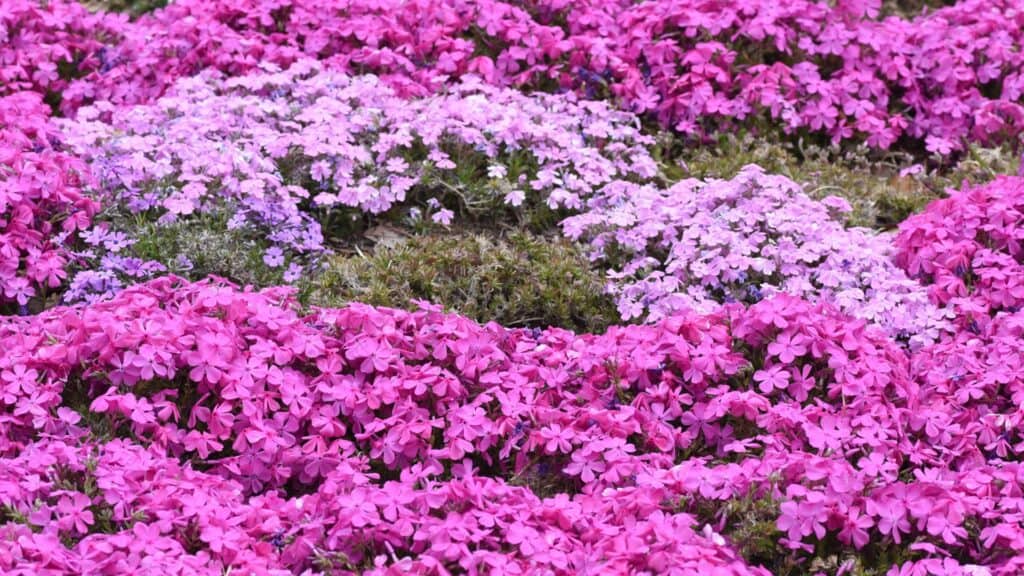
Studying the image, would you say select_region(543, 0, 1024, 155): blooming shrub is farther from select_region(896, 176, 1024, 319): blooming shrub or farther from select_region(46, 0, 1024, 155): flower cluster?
select_region(896, 176, 1024, 319): blooming shrub

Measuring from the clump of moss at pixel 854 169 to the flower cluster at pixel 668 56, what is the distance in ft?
0.42

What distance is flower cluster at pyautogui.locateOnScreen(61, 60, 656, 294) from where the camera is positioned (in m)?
5.48

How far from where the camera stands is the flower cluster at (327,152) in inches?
216

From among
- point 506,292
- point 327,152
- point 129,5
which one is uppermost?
point 327,152

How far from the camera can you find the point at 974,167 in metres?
6.42

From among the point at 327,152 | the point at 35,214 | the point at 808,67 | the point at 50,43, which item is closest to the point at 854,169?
the point at 808,67

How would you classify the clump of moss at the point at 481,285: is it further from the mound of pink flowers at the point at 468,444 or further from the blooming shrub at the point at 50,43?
the blooming shrub at the point at 50,43

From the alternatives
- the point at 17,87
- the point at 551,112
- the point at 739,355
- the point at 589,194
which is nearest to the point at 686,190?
the point at 589,194

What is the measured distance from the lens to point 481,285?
5297 mm

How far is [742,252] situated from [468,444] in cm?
169

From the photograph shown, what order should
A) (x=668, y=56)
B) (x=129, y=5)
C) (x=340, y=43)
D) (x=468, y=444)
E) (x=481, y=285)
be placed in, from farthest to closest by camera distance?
(x=129, y=5)
(x=340, y=43)
(x=668, y=56)
(x=481, y=285)
(x=468, y=444)

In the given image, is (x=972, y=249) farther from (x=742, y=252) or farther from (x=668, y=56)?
(x=668, y=56)

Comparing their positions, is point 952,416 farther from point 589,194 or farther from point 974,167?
point 974,167

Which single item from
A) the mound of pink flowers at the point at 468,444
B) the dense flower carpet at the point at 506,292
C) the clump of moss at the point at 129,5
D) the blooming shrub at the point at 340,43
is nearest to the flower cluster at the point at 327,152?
the dense flower carpet at the point at 506,292
